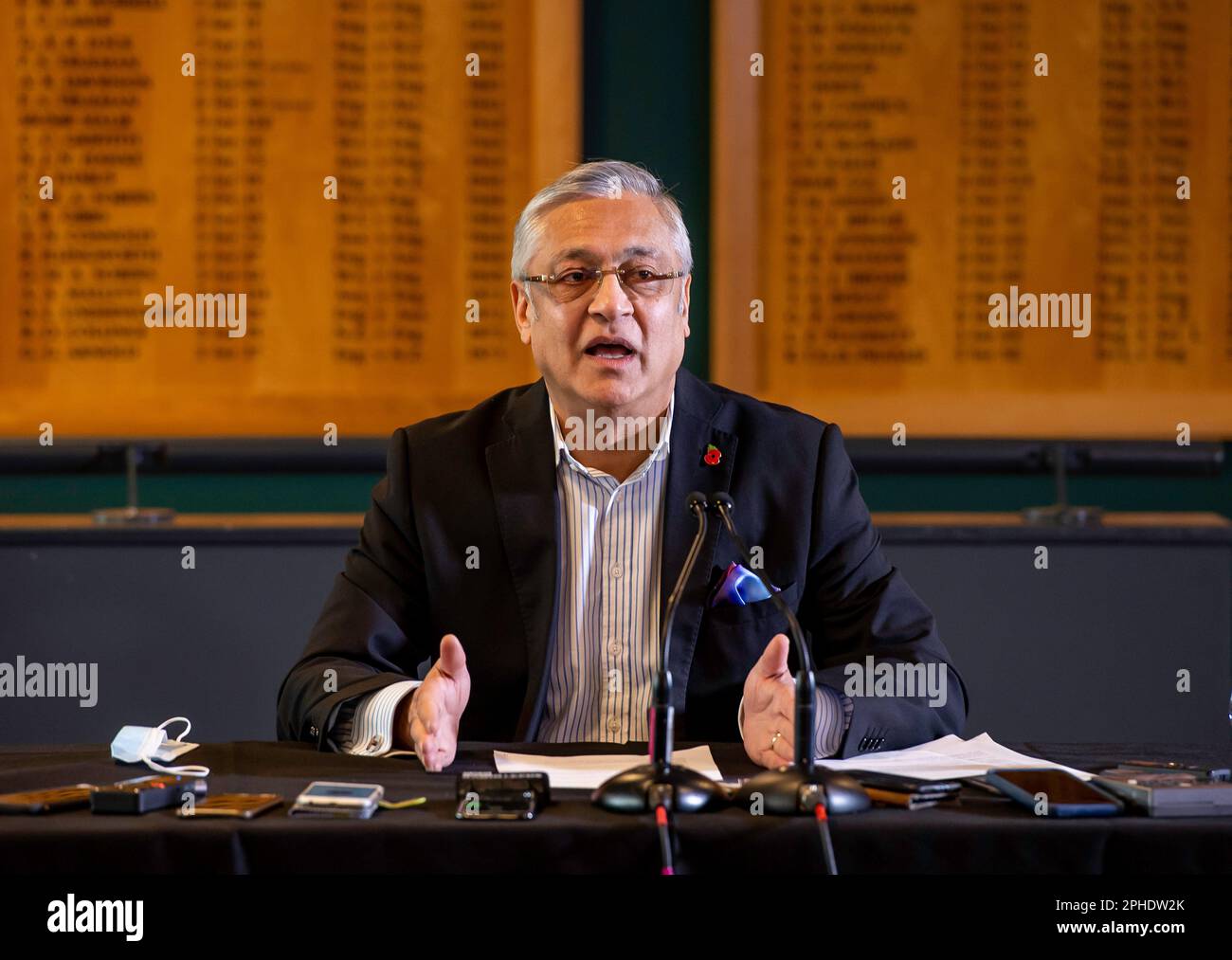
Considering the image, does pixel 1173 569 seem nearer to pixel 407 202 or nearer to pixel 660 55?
pixel 660 55

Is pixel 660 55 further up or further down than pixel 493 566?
further up

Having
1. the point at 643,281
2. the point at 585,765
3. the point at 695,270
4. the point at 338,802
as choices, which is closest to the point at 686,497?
the point at 643,281

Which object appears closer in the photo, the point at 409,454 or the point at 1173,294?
the point at 409,454

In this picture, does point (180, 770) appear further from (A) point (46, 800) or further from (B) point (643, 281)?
(B) point (643, 281)

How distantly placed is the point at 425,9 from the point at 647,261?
5.68 feet

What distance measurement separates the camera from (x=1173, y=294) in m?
3.43

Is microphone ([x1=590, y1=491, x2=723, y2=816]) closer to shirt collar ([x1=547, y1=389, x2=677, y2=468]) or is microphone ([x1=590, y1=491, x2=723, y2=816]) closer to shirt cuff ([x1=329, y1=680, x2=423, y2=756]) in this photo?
shirt cuff ([x1=329, y1=680, x2=423, y2=756])

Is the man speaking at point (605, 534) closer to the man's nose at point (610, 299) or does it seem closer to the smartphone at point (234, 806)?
the man's nose at point (610, 299)

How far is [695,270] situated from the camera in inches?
136

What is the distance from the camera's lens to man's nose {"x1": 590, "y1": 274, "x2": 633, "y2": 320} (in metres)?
1.96

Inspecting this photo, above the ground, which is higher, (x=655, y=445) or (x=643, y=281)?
(x=643, y=281)

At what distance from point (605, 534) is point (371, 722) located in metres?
0.54

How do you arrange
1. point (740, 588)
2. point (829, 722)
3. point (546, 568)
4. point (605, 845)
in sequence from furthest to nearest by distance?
point (546, 568) < point (740, 588) < point (829, 722) < point (605, 845)

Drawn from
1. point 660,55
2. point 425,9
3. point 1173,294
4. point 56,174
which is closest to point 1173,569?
point 1173,294
